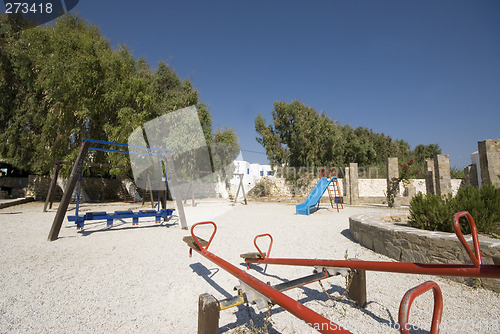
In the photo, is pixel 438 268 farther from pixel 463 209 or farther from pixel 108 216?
pixel 108 216

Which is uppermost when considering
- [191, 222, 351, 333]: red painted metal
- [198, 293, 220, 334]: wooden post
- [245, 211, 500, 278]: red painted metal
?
[245, 211, 500, 278]: red painted metal

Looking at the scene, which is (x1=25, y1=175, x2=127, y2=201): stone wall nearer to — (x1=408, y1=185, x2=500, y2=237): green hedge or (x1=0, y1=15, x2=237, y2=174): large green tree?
(x1=0, y1=15, x2=237, y2=174): large green tree

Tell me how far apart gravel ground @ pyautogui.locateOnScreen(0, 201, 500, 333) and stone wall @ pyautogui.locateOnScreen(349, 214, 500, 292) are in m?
0.19

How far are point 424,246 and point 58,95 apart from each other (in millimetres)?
16292

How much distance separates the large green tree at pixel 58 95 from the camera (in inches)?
527

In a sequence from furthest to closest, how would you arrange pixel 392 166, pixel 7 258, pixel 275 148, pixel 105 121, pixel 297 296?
pixel 275 148
pixel 105 121
pixel 392 166
pixel 7 258
pixel 297 296

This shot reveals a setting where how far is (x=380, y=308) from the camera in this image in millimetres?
2689

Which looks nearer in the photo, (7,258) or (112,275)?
(112,275)

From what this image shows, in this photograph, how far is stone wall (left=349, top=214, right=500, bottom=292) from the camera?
3.03 meters

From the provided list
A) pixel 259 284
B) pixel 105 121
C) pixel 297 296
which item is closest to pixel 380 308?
pixel 297 296

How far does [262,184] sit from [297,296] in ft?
63.5

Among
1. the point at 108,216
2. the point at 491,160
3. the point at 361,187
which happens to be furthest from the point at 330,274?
the point at 361,187

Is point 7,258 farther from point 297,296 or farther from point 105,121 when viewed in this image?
point 105,121

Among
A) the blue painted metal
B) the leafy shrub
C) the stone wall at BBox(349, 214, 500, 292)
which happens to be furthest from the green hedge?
the blue painted metal
